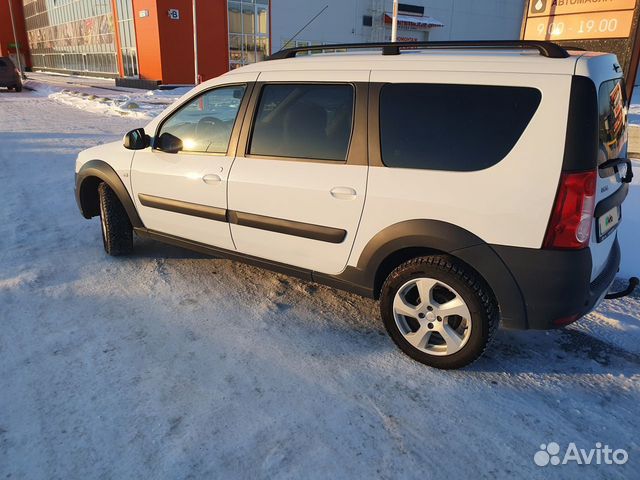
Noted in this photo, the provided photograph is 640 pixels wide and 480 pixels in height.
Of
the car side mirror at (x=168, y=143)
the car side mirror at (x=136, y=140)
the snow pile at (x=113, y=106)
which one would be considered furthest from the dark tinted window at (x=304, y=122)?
the snow pile at (x=113, y=106)

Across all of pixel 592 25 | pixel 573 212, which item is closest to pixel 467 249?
pixel 573 212

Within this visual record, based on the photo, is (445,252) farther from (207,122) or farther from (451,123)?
(207,122)

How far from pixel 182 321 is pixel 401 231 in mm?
1665

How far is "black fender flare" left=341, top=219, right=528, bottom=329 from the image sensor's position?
255cm

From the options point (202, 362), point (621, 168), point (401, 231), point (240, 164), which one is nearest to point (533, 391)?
point (401, 231)

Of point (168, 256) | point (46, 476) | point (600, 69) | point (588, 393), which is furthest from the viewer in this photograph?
point (168, 256)

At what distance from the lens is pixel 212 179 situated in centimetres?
351

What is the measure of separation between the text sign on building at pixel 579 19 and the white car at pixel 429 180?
6.53 metres

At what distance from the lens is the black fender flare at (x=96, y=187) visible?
4156mm

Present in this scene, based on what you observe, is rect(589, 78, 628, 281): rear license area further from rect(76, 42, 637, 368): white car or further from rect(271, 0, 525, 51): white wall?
rect(271, 0, 525, 51): white wall

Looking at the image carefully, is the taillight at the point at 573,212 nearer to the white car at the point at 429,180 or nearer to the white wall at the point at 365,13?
the white car at the point at 429,180

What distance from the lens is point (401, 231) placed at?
2.77 m

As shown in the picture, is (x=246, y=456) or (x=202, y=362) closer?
(x=246, y=456)

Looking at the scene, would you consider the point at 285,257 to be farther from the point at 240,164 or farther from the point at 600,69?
the point at 600,69
